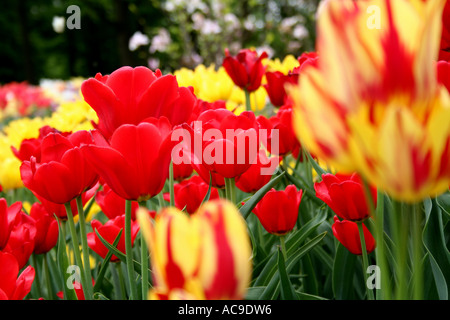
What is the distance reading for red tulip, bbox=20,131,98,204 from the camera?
591 millimetres

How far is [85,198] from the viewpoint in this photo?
781 mm

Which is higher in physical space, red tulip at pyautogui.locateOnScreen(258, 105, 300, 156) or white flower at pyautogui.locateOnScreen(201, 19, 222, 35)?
white flower at pyautogui.locateOnScreen(201, 19, 222, 35)

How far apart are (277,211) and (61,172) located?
0.99 ft

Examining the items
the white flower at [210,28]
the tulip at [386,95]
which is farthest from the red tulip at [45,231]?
the white flower at [210,28]

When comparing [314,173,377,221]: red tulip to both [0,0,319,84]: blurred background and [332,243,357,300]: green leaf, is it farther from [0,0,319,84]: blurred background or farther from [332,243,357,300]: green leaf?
[0,0,319,84]: blurred background

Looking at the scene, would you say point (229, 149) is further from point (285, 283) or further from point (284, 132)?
point (284, 132)

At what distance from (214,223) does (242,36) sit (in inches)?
241

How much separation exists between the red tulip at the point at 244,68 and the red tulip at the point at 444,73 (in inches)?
28.4

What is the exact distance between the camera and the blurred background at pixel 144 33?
17.5ft

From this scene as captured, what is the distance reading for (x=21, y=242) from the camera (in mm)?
751

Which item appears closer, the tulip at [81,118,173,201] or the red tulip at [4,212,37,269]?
the tulip at [81,118,173,201]

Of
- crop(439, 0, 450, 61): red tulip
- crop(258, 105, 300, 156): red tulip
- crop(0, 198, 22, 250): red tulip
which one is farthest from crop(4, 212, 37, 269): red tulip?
crop(439, 0, 450, 61): red tulip

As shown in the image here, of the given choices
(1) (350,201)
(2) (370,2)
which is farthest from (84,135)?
(2) (370,2)

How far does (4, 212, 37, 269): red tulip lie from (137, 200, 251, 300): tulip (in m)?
0.52
